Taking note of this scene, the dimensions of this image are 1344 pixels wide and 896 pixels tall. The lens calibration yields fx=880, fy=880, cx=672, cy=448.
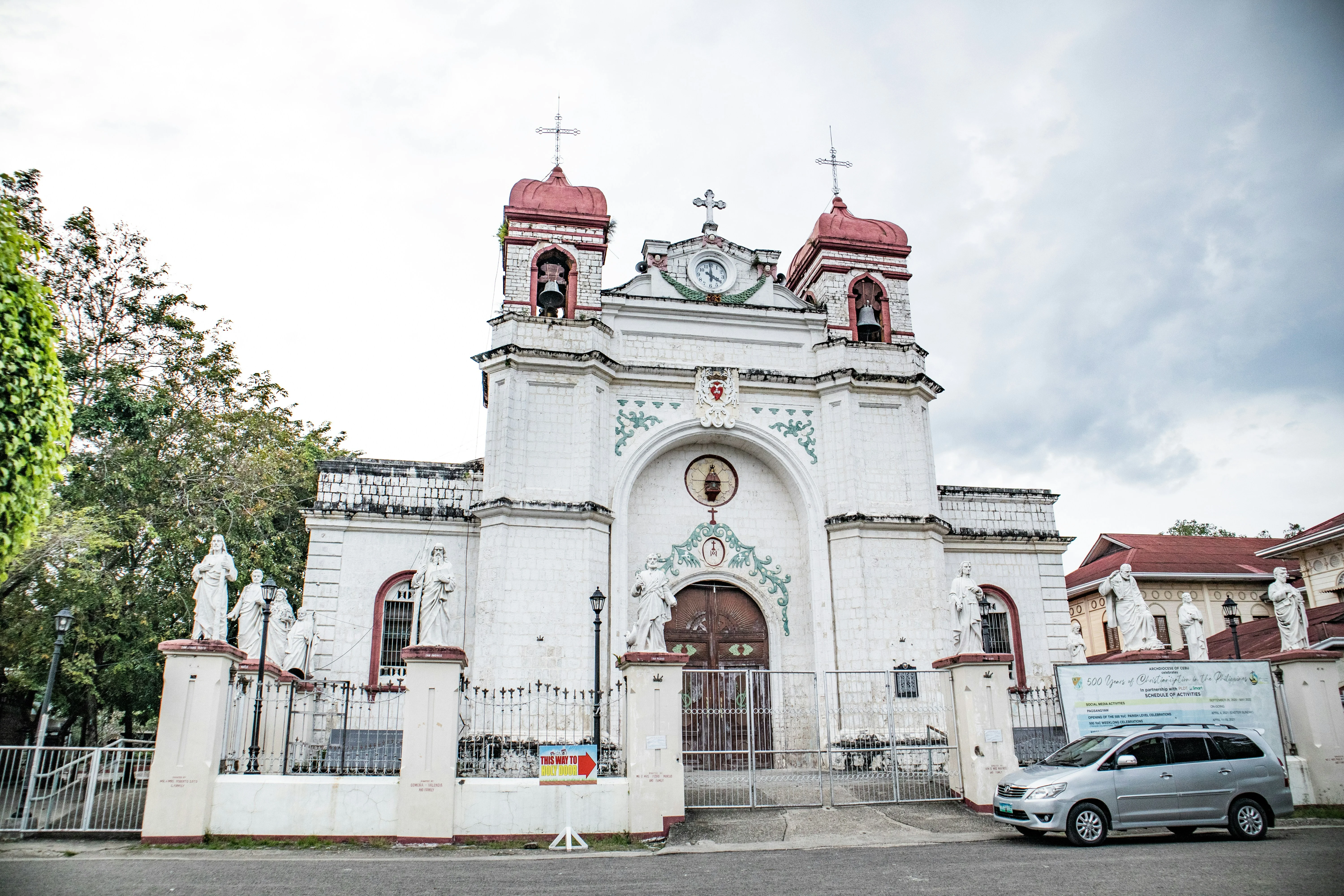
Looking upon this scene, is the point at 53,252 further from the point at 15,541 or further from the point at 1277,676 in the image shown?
the point at 1277,676

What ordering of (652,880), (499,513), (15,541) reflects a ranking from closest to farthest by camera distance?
(15,541), (652,880), (499,513)

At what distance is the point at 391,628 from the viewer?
19.0m

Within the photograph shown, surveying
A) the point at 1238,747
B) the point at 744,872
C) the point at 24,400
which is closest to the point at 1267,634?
the point at 1238,747

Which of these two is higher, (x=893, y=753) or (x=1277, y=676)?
(x=1277, y=676)

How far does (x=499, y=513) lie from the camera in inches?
712

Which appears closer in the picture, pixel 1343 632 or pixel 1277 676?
pixel 1277 676

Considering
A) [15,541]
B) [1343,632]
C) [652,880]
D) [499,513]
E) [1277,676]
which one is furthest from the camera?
[1343,632]

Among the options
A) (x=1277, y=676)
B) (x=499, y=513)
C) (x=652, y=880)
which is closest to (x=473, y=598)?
(x=499, y=513)

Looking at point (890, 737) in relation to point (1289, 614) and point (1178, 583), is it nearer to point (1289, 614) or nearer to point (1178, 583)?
point (1289, 614)

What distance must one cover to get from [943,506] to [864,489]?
301 centimetres

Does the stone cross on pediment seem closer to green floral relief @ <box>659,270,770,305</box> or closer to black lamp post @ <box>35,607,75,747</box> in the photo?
green floral relief @ <box>659,270,770,305</box>

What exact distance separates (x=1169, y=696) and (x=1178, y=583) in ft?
67.0

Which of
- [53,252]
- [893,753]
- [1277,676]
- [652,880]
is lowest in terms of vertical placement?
[652,880]

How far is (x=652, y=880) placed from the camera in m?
9.55
